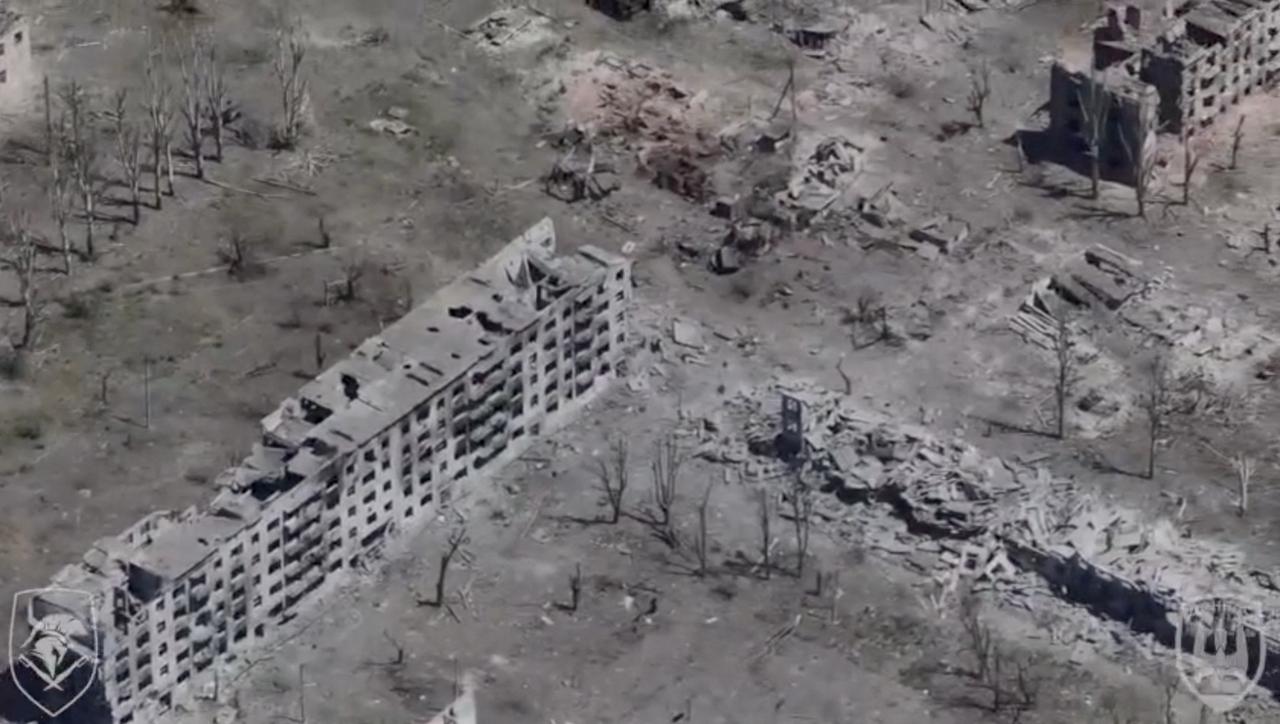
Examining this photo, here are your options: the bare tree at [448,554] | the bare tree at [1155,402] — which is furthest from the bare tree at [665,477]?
the bare tree at [1155,402]

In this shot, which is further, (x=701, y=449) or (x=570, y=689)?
(x=701, y=449)

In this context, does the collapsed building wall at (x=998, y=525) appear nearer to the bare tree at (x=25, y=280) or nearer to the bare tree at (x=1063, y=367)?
the bare tree at (x=1063, y=367)

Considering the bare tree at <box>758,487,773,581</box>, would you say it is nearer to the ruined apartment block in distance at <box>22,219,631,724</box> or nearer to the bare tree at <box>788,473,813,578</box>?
the bare tree at <box>788,473,813,578</box>

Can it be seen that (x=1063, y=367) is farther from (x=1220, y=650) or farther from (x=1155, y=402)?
(x=1220, y=650)

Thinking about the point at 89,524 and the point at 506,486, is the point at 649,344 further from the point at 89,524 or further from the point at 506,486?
the point at 89,524

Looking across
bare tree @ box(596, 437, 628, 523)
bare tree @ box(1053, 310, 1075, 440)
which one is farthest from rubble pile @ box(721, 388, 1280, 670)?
bare tree @ box(596, 437, 628, 523)

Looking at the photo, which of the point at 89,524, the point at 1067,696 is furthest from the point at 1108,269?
the point at 89,524

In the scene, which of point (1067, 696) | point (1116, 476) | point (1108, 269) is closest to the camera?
point (1067, 696)
